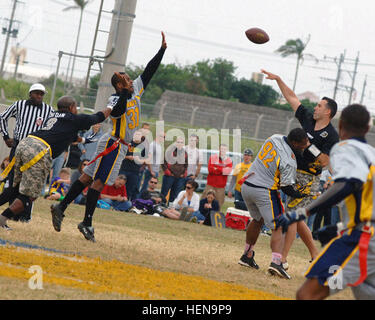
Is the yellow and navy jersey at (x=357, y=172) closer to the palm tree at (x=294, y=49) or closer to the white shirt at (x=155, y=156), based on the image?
the white shirt at (x=155, y=156)

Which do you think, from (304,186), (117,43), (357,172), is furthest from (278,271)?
(117,43)

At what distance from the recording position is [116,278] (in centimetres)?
671

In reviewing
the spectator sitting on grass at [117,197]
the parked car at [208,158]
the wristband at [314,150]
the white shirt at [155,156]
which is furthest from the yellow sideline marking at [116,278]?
the parked car at [208,158]

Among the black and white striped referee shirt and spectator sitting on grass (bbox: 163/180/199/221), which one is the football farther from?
spectator sitting on grass (bbox: 163/180/199/221)

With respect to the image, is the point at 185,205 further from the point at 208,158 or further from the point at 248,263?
the point at 208,158

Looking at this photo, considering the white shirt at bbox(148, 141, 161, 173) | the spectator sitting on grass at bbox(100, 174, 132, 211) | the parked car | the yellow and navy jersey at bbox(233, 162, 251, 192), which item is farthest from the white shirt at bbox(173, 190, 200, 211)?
the parked car

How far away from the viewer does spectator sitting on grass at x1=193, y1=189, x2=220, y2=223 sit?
15891 millimetres

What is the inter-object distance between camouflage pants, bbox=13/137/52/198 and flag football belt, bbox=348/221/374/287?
485 centimetres

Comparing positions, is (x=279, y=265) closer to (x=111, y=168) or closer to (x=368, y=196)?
(x=111, y=168)

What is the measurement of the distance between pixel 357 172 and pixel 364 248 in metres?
0.53

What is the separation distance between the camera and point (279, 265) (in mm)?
8562

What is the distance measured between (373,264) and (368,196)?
0.47 metres
